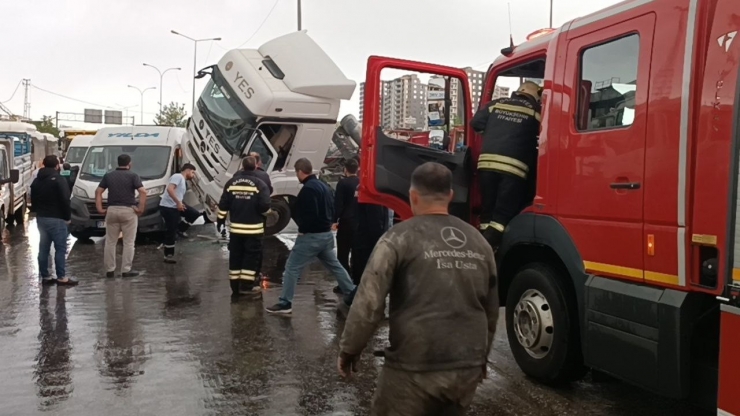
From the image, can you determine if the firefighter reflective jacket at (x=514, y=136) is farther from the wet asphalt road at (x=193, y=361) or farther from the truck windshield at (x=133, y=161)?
the truck windshield at (x=133, y=161)

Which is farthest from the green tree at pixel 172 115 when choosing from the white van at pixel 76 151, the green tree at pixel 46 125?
the white van at pixel 76 151

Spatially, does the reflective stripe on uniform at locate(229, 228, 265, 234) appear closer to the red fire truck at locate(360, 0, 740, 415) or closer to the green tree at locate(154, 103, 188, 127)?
the red fire truck at locate(360, 0, 740, 415)

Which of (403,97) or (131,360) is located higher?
(403,97)

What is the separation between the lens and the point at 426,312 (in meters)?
2.65

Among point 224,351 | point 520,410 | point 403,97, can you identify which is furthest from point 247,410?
point 403,97

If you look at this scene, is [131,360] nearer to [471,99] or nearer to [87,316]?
[87,316]

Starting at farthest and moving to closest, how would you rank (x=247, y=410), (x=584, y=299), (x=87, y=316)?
(x=87, y=316)
(x=247, y=410)
(x=584, y=299)

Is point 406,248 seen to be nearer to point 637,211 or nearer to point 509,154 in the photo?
point 637,211

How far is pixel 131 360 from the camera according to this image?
5426 millimetres

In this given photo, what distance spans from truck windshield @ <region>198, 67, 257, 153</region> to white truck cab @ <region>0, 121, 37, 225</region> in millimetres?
3799

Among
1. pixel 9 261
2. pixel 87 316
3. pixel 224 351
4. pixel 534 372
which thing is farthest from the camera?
pixel 9 261

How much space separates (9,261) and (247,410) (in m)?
7.84

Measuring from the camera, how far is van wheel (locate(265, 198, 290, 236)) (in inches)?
509

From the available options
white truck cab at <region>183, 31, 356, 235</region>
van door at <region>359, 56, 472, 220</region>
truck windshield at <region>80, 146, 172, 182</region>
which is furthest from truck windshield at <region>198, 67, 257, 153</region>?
van door at <region>359, 56, 472, 220</region>
